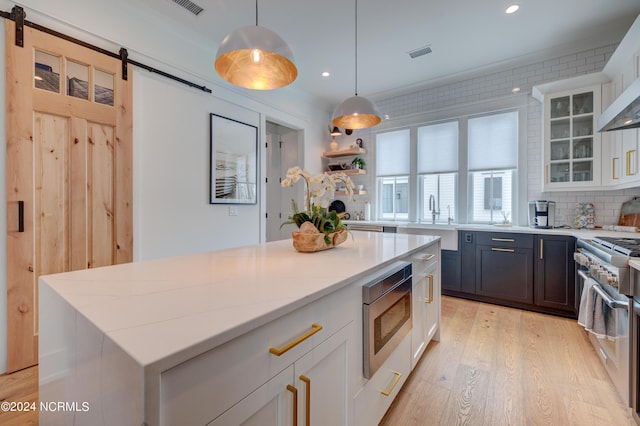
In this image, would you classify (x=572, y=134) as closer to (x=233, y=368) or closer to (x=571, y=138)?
(x=571, y=138)

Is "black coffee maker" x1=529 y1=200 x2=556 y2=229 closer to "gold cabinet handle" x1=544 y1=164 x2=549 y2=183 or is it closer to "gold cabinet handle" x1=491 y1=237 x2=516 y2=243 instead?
"gold cabinet handle" x1=544 y1=164 x2=549 y2=183

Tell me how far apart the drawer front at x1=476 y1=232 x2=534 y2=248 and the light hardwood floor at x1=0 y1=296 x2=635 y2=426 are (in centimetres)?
90

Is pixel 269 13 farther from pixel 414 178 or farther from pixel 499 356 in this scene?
pixel 499 356

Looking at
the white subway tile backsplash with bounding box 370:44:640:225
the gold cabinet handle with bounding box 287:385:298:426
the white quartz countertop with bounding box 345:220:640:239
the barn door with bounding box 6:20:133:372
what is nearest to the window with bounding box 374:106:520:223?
the white subway tile backsplash with bounding box 370:44:640:225

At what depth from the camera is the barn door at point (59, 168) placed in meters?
2.00

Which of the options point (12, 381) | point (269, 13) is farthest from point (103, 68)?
point (12, 381)

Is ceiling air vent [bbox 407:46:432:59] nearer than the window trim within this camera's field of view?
Yes

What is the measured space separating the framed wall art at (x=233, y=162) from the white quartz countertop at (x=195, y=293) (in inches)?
75.4

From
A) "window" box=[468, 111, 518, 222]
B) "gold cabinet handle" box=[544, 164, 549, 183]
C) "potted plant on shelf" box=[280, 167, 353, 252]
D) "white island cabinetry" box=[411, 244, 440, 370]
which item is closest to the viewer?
"potted plant on shelf" box=[280, 167, 353, 252]

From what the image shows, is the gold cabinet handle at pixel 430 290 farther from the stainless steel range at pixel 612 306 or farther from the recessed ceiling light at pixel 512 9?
the recessed ceiling light at pixel 512 9

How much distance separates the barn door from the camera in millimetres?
2004

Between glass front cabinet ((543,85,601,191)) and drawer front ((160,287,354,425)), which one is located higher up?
glass front cabinet ((543,85,601,191))

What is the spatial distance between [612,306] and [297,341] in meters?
1.99

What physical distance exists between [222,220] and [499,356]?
3068 millimetres
